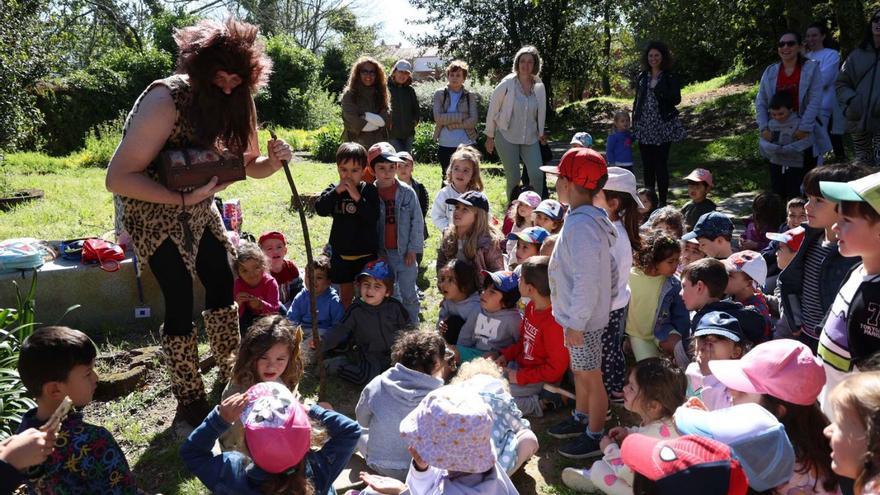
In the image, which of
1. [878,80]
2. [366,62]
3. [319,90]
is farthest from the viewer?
[319,90]

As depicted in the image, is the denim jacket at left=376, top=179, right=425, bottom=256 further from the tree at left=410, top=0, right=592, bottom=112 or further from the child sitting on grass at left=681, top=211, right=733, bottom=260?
the tree at left=410, top=0, right=592, bottom=112

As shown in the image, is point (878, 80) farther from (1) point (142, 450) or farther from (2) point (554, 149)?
(2) point (554, 149)

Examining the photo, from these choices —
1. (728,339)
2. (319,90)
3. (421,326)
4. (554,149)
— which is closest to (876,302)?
(728,339)

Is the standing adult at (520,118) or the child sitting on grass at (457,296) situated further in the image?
the standing adult at (520,118)

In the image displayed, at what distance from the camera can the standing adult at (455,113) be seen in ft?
26.0

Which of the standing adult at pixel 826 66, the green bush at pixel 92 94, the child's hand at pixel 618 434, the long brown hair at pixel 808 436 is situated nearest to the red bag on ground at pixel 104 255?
the child's hand at pixel 618 434

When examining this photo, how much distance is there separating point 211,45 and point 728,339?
282 cm

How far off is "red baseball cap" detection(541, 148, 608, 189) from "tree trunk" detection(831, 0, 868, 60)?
35.8ft

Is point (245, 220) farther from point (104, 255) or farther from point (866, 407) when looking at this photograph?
point (866, 407)

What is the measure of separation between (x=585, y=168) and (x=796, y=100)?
14.5 feet

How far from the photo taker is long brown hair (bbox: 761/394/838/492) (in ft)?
7.94

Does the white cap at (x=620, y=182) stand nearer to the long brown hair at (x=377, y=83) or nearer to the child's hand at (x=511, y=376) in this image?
the child's hand at (x=511, y=376)

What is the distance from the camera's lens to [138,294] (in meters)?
5.39

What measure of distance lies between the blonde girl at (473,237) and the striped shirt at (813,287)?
2.12m
